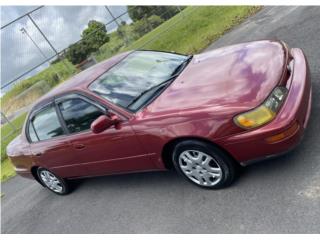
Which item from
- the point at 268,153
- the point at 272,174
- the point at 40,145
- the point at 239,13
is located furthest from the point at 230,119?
the point at 239,13

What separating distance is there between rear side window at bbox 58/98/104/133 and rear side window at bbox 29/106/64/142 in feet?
0.66

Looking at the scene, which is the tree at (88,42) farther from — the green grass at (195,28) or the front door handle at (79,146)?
the front door handle at (79,146)

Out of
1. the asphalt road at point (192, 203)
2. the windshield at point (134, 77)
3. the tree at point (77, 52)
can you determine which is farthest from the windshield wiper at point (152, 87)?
the tree at point (77, 52)

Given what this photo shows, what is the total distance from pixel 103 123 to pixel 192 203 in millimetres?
1303

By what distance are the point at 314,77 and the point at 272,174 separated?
200cm

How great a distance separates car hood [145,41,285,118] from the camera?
4.02m

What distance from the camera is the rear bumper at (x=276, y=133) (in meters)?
3.88

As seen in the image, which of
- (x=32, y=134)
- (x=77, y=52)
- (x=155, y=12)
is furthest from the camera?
(x=155, y=12)

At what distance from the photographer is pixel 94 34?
1227 centimetres

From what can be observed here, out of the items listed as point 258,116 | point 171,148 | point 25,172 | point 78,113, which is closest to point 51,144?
point 78,113

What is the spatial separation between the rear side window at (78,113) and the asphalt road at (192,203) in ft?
3.61

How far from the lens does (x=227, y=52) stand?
A: 17.1ft

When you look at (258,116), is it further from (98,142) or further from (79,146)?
(79,146)
